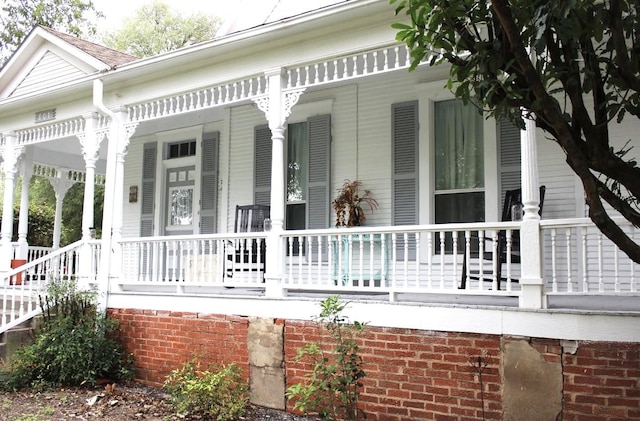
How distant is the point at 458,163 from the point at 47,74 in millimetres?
7216

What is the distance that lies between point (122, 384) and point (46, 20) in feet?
62.4

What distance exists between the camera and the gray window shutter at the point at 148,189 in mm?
10477

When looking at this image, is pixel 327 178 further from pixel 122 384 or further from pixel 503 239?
pixel 122 384

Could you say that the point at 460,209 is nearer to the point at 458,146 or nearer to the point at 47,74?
the point at 458,146

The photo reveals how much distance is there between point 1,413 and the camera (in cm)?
586

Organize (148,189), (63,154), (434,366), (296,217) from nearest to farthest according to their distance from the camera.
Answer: (434,366) < (296,217) < (148,189) < (63,154)

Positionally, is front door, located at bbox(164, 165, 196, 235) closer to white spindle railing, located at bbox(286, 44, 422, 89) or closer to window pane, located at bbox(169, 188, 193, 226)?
window pane, located at bbox(169, 188, 193, 226)

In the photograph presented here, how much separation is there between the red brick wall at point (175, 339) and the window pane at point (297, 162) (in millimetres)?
2694

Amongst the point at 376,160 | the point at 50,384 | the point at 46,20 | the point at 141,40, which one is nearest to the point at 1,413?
the point at 50,384

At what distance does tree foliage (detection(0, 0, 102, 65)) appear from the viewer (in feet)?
68.3

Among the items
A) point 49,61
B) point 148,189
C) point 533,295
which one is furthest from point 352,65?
point 49,61

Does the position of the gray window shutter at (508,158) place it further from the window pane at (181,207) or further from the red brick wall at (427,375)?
the window pane at (181,207)

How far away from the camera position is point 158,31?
2942 cm

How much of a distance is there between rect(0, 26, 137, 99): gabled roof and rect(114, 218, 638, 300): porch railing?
3166mm
